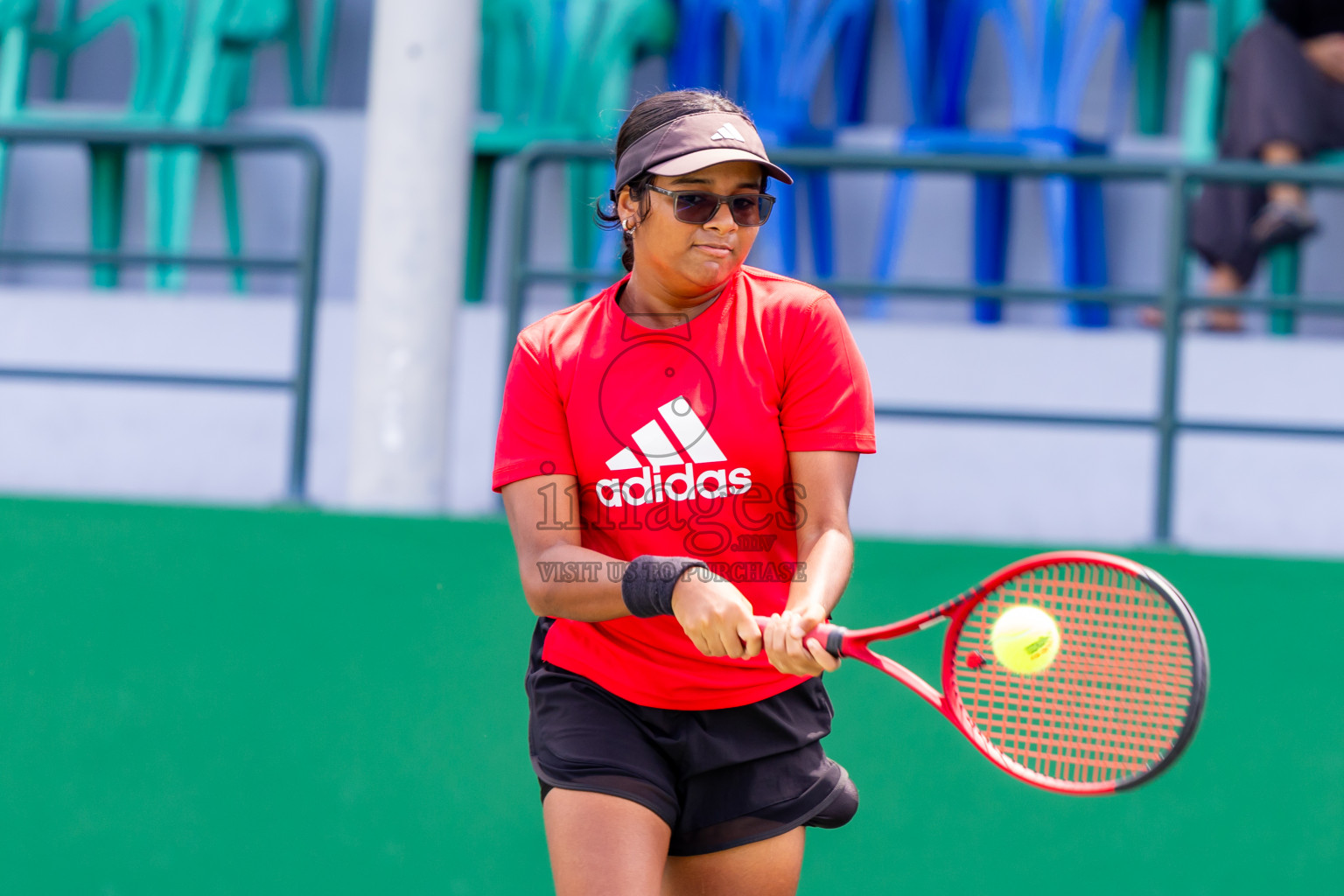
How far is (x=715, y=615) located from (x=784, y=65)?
414 cm

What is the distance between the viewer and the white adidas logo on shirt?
2.41m

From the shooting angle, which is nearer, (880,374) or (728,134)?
(728,134)

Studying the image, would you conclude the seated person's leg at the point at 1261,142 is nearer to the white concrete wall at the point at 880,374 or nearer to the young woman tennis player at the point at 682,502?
the white concrete wall at the point at 880,374

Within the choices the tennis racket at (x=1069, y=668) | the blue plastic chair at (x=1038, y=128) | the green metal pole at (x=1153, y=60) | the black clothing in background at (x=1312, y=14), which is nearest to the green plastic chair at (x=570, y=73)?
the blue plastic chair at (x=1038, y=128)

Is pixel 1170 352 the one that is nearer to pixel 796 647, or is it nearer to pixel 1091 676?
pixel 1091 676

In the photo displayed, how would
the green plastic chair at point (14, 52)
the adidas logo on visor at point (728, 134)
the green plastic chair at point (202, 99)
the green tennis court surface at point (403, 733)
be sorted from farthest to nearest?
1. the green plastic chair at point (14, 52)
2. the green plastic chair at point (202, 99)
3. the green tennis court surface at point (403, 733)
4. the adidas logo on visor at point (728, 134)

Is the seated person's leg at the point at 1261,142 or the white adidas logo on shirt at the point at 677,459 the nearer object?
the white adidas logo on shirt at the point at 677,459

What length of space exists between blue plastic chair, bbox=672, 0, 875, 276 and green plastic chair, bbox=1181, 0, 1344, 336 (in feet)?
4.45

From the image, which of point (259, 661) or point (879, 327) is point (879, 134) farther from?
point (259, 661)

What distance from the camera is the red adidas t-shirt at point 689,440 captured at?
7.93 ft

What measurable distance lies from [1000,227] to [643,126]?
3.83m

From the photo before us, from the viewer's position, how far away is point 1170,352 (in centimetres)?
407

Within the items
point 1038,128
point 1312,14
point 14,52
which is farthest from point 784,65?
point 14,52

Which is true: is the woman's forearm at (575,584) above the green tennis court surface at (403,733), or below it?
above
